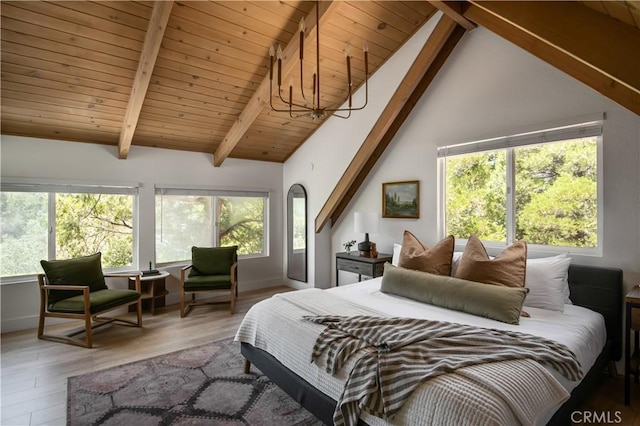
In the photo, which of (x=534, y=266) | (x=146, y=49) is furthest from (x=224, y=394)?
(x=146, y=49)

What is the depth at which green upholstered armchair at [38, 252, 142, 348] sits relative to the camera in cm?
318

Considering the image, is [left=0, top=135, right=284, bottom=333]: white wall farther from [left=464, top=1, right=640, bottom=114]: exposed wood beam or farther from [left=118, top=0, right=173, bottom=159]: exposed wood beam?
[left=464, top=1, right=640, bottom=114]: exposed wood beam

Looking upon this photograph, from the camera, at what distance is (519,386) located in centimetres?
138

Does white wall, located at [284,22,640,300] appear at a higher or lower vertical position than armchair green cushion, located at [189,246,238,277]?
higher

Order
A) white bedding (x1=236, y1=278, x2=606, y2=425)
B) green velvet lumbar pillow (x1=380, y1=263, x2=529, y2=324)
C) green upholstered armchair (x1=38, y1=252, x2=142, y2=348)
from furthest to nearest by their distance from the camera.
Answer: green upholstered armchair (x1=38, y1=252, x2=142, y2=348)
green velvet lumbar pillow (x1=380, y1=263, x2=529, y2=324)
white bedding (x1=236, y1=278, x2=606, y2=425)

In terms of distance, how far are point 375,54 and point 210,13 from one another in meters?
1.74

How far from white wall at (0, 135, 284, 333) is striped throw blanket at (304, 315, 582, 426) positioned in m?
3.52

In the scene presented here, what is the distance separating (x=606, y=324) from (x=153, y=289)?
4527 millimetres

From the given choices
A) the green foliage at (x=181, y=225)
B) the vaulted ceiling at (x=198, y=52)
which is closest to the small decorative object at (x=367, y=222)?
the vaulted ceiling at (x=198, y=52)

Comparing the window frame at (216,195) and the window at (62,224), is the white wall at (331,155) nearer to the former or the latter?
the window frame at (216,195)

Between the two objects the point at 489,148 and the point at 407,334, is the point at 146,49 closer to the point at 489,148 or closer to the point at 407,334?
the point at 407,334

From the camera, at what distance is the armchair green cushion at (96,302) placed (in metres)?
3.19

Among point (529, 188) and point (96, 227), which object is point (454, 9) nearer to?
point (529, 188)

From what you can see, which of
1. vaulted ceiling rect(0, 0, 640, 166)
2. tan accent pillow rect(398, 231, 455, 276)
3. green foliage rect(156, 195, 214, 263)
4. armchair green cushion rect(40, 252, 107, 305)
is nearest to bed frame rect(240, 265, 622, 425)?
tan accent pillow rect(398, 231, 455, 276)
